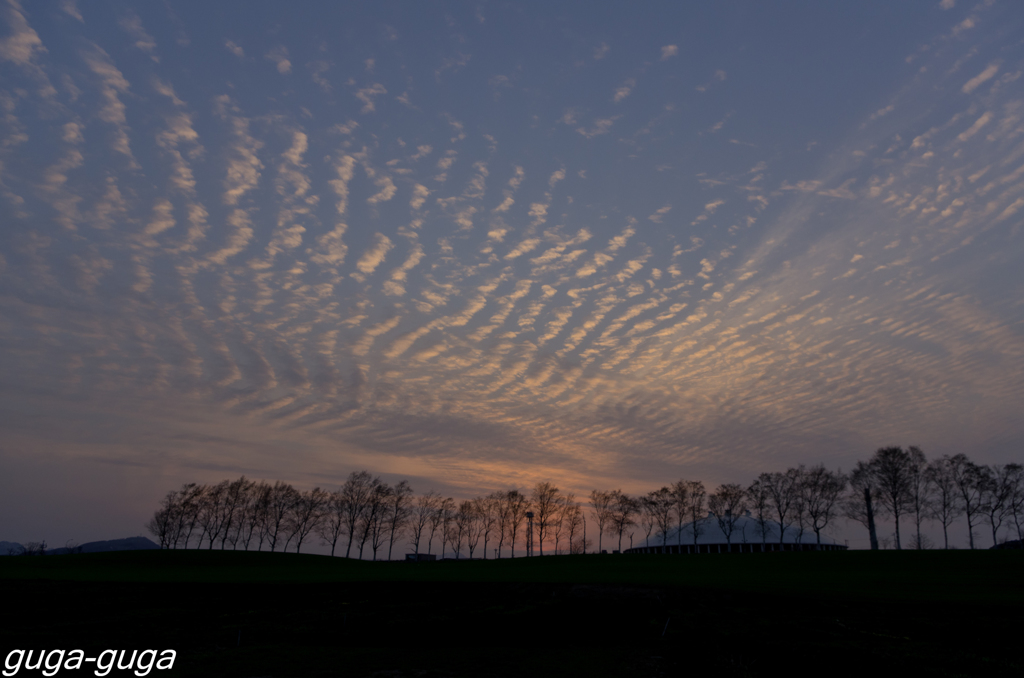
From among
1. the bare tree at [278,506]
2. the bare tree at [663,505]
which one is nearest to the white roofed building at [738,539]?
the bare tree at [663,505]

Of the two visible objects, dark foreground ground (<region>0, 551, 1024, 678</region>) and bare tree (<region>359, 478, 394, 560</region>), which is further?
bare tree (<region>359, 478, 394, 560</region>)

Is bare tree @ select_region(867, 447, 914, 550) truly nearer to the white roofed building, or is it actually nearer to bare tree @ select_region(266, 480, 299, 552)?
the white roofed building

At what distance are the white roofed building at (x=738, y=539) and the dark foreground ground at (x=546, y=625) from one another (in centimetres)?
10545

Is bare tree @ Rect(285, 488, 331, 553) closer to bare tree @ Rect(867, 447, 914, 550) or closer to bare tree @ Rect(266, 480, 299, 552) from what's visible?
bare tree @ Rect(266, 480, 299, 552)

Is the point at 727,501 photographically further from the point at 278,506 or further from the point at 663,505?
the point at 278,506

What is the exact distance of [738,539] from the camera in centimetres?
16000

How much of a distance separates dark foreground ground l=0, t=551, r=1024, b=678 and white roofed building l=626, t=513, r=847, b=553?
105 metres

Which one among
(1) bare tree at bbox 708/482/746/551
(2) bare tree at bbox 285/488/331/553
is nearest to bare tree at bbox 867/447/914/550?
(1) bare tree at bbox 708/482/746/551

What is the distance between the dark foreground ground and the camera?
2428 centimetres

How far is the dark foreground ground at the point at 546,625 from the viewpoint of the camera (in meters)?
24.3

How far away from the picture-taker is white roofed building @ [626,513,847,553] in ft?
509

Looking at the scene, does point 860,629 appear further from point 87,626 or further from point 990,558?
point 990,558

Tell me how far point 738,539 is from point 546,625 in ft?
473

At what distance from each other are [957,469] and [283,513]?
14796 centimetres
